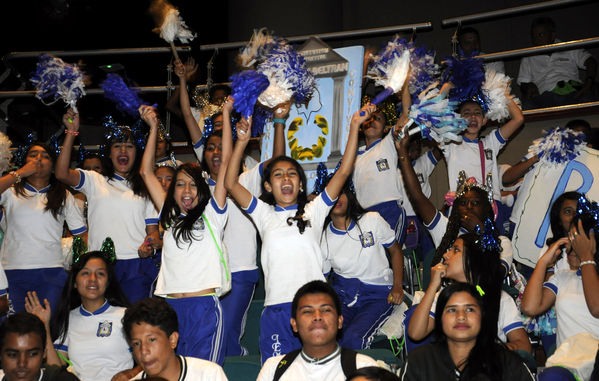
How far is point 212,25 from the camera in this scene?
10.5 meters

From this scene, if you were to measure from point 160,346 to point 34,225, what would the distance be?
2278 mm

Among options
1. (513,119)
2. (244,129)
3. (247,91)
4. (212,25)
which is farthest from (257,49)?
(212,25)

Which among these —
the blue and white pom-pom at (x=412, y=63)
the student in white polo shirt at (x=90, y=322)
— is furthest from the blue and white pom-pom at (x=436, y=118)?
the student in white polo shirt at (x=90, y=322)

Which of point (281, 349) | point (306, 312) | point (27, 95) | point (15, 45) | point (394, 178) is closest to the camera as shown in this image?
point (306, 312)

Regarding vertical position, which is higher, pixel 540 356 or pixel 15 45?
pixel 15 45

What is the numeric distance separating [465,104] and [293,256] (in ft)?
8.98

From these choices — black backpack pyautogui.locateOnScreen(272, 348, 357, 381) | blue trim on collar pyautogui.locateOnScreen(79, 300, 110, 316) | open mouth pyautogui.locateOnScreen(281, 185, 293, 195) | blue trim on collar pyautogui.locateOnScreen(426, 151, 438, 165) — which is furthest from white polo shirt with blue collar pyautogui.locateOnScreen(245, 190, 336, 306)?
blue trim on collar pyautogui.locateOnScreen(426, 151, 438, 165)

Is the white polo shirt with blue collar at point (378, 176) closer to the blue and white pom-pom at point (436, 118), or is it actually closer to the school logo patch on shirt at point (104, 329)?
the blue and white pom-pom at point (436, 118)

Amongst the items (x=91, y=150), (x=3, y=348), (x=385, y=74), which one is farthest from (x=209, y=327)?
(x=91, y=150)

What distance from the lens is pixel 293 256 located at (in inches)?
190

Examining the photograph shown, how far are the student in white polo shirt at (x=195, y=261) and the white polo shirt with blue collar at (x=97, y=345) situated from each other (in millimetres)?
481

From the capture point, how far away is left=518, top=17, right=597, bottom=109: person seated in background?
25.1ft

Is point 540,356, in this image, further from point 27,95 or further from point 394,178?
point 27,95

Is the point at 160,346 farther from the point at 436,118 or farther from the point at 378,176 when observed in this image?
the point at 378,176
